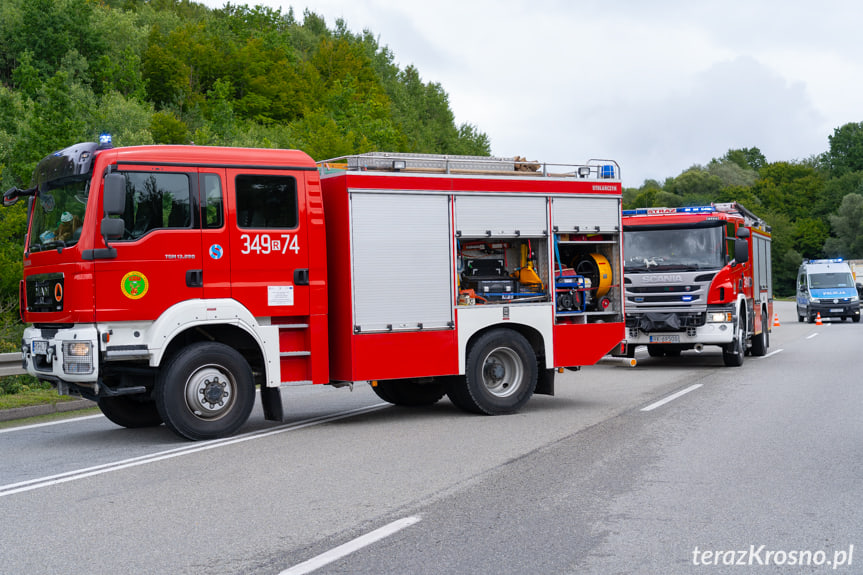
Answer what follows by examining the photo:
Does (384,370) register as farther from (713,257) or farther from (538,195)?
(713,257)

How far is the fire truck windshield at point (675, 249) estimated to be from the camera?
17844 millimetres

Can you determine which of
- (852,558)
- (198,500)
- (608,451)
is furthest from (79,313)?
(852,558)

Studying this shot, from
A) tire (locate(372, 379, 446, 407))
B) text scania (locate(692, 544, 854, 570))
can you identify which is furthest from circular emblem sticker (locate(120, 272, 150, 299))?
text scania (locate(692, 544, 854, 570))

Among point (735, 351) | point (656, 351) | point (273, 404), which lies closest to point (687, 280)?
point (735, 351)

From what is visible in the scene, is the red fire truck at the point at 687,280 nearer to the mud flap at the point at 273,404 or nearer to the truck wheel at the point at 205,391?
the mud flap at the point at 273,404

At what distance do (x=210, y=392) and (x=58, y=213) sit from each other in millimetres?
2390

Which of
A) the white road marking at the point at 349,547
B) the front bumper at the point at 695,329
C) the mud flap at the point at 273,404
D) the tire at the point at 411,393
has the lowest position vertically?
the white road marking at the point at 349,547

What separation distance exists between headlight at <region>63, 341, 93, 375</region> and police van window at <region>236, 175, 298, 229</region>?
1.95 m

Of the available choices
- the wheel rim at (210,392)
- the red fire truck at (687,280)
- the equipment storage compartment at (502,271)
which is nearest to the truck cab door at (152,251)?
the wheel rim at (210,392)

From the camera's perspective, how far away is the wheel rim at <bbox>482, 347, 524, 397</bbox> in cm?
1130

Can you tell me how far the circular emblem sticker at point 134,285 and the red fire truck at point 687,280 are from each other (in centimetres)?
1038

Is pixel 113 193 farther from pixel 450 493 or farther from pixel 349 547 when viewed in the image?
pixel 349 547

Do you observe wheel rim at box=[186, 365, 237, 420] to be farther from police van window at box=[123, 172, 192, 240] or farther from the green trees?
the green trees

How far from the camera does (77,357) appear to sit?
350 inches
